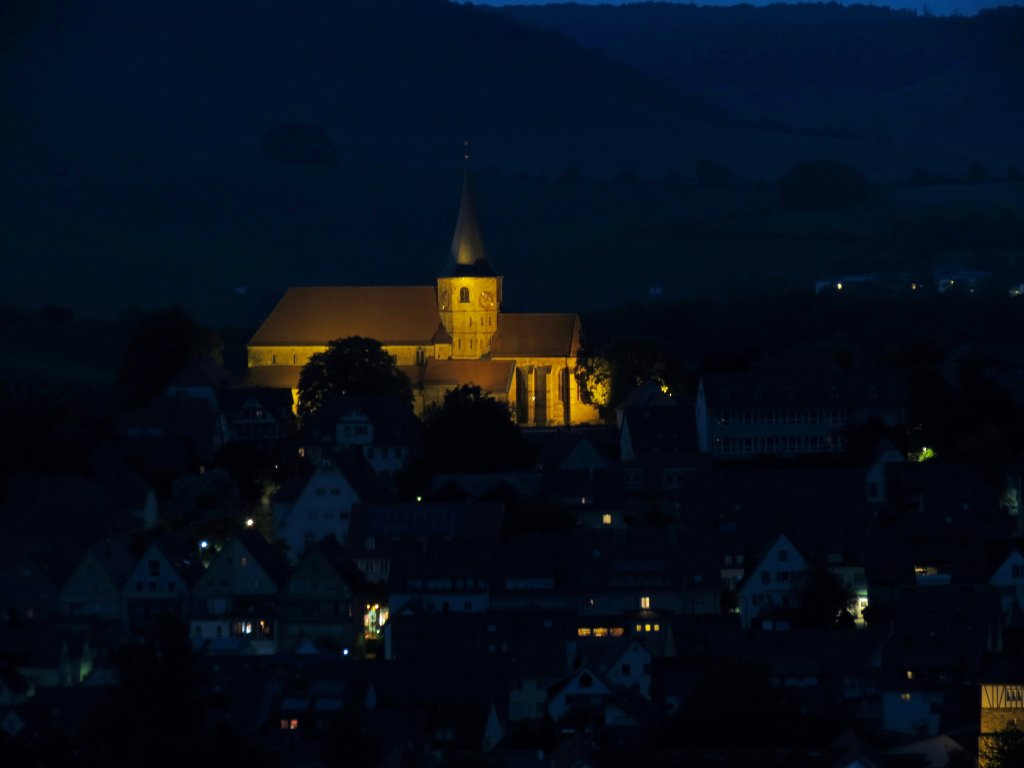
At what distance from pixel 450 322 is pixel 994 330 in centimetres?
2712

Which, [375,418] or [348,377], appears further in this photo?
[348,377]

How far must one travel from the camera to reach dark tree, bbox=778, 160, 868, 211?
194125 mm

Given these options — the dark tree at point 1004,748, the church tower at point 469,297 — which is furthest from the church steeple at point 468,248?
the dark tree at point 1004,748

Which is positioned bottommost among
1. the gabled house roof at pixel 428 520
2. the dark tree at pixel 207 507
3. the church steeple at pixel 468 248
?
the gabled house roof at pixel 428 520

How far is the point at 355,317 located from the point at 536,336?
7.01 metres

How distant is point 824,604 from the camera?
71.2m

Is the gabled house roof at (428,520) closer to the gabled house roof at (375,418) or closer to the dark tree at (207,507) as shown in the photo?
the dark tree at (207,507)

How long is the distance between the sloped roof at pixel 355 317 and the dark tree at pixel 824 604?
39093 mm

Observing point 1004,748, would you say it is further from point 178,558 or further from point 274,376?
point 274,376

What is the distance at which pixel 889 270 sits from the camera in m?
171

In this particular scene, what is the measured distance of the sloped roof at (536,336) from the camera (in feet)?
354

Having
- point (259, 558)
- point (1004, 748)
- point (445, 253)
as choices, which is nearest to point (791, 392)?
point (259, 558)

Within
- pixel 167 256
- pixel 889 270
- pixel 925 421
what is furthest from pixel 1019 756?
pixel 167 256

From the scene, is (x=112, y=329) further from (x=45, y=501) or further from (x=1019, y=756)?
(x=1019, y=756)
